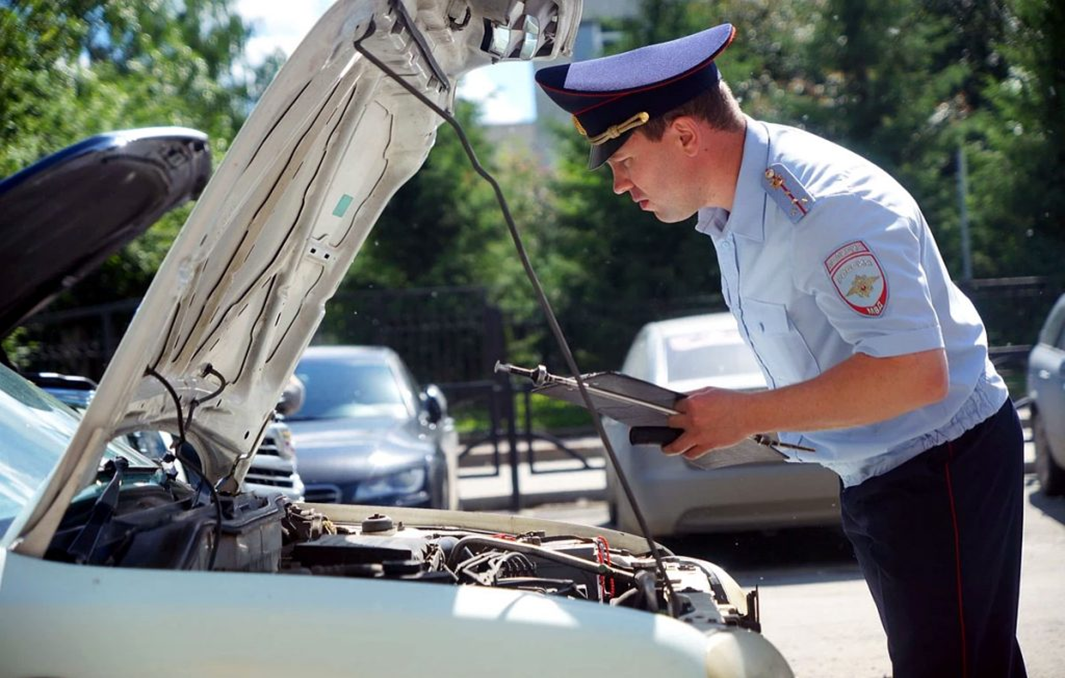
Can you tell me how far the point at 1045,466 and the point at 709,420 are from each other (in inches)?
298

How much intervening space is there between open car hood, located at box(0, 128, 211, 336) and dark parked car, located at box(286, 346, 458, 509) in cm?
232

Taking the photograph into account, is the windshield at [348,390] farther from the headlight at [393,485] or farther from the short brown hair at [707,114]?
the short brown hair at [707,114]

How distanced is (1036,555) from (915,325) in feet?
17.6

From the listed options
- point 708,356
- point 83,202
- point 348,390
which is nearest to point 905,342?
point 83,202

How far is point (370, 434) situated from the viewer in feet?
27.1

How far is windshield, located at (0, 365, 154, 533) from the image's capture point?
288cm

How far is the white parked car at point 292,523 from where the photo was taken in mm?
2225

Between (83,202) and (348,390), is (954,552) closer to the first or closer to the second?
(83,202)

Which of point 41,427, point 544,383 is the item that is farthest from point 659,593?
point 41,427

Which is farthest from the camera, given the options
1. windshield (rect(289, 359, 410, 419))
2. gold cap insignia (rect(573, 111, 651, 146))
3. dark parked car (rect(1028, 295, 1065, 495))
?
windshield (rect(289, 359, 410, 419))

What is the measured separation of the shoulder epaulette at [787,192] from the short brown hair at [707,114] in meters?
0.15

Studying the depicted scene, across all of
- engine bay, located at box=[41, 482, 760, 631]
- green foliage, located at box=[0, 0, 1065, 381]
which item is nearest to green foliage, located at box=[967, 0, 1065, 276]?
green foliage, located at box=[0, 0, 1065, 381]

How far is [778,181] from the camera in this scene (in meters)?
2.69

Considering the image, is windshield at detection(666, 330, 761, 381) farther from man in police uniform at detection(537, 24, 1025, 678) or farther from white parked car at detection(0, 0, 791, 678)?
man in police uniform at detection(537, 24, 1025, 678)
